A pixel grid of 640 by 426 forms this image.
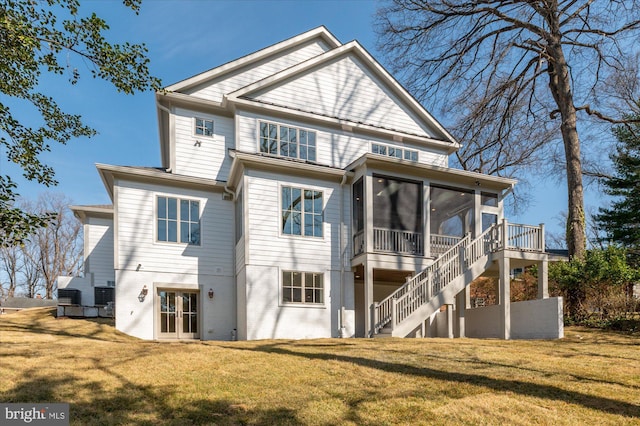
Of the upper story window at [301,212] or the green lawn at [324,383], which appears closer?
the green lawn at [324,383]

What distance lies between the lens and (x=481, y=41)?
18516 millimetres

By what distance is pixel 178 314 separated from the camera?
529 inches


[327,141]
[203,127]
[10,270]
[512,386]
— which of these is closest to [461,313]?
[327,141]

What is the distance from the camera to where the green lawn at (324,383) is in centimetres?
507

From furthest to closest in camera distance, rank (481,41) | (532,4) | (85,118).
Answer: (481,41), (532,4), (85,118)

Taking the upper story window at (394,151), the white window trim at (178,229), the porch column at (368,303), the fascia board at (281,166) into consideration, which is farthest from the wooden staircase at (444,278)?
the white window trim at (178,229)

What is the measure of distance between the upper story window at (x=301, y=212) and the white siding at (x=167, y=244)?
212 centimetres

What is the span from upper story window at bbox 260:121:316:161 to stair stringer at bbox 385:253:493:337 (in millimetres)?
6255

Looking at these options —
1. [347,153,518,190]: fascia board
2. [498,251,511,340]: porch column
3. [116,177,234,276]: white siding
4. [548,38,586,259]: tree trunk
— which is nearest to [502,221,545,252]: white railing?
[498,251,511,340]: porch column

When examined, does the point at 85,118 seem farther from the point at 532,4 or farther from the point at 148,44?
the point at 532,4

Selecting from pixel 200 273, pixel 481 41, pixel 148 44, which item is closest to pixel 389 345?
pixel 200 273

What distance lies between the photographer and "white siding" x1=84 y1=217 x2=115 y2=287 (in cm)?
1784

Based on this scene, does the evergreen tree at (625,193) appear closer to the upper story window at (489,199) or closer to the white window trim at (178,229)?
the upper story window at (489,199)

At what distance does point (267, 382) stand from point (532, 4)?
1707 cm
